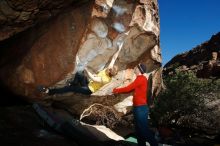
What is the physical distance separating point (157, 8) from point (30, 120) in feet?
18.4

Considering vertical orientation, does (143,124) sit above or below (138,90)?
below

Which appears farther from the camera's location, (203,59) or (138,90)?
(203,59)

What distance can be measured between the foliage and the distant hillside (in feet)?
67.4

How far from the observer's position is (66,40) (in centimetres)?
908

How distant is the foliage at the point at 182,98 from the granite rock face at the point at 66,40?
716cm


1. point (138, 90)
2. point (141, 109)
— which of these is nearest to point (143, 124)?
point (141, 109)

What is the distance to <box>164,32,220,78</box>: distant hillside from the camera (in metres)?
37.7

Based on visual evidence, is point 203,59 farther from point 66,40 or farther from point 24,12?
point 24,12

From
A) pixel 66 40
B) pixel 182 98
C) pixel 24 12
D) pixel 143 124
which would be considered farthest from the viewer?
pixel 182 98

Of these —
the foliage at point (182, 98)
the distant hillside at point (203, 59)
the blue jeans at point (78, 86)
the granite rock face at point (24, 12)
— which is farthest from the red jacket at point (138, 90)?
the distant hillside at point (203, 59)

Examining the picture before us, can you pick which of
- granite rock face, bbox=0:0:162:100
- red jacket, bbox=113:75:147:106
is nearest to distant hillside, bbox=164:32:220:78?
granite rock face, bbox=0:0:162:100

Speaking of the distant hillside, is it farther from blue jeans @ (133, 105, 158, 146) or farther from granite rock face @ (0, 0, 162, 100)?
blue jeans @ (133, 105, 158, 146)

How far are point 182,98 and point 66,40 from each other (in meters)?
9.19

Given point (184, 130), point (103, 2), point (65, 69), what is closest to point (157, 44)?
point (103, 2)
